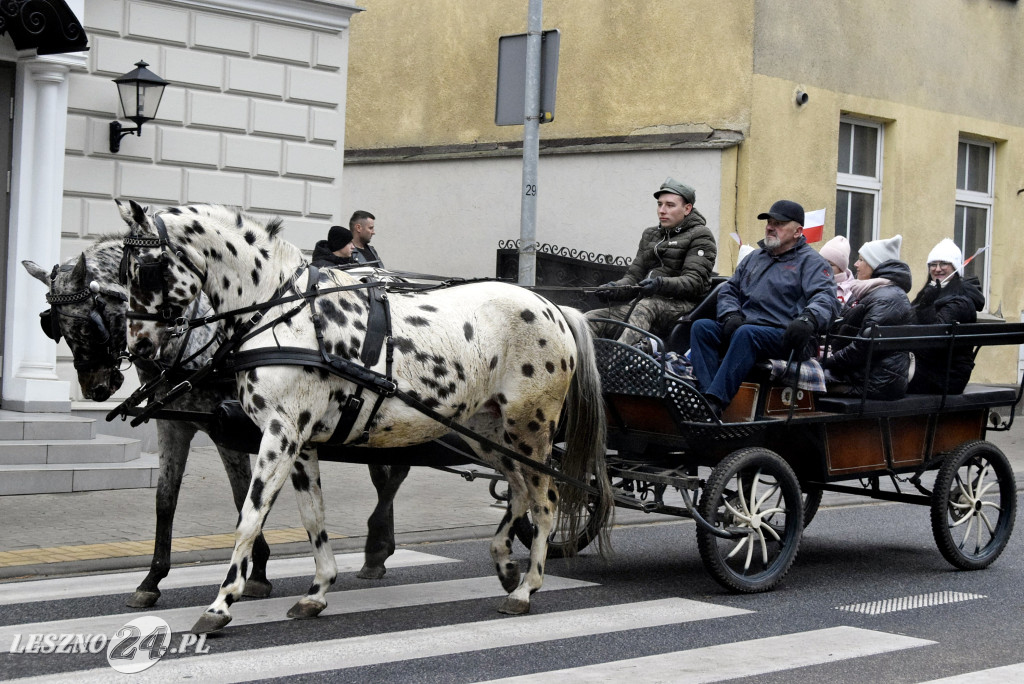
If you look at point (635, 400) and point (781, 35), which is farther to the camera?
point (781, 35)

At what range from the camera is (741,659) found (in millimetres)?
5383

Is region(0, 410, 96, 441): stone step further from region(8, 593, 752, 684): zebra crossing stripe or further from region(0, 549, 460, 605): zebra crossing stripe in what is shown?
region(8, 593, 752, 684): zebra crossing stripe

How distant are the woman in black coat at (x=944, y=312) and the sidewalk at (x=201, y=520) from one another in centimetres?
248

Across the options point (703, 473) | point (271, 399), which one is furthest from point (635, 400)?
point (703, 473)

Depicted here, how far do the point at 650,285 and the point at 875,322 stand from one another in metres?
1.34

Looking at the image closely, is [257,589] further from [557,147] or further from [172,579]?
[557,147]

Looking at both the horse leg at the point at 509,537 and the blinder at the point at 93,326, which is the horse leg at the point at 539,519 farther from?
the blinder at the point at 93,326

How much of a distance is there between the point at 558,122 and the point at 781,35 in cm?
319

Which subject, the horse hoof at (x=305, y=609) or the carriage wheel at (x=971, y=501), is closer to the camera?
the horse hoof at (x=305, y=609)

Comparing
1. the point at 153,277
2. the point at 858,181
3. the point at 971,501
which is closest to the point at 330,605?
the point at 153,277

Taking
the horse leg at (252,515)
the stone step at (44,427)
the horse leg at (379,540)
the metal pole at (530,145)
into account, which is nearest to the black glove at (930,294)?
the metal pole at (530,145)

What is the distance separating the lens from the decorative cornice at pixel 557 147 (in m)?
15.2

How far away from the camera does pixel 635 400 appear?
707cm

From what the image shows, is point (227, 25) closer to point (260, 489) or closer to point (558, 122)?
point (558, 122)
